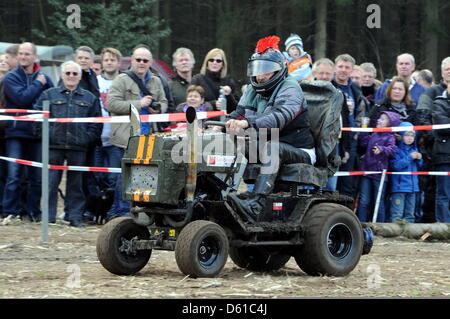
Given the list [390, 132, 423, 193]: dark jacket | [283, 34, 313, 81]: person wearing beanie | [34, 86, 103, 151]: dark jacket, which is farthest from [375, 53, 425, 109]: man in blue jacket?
[34, 86, 103, 151]: dark jacket

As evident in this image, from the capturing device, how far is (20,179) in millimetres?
11344

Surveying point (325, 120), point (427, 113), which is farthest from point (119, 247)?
point (427, 113)

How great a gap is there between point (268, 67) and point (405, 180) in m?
4.98

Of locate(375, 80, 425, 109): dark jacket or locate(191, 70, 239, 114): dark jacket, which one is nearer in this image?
locate(191, 70, 239, 114): dark jacket

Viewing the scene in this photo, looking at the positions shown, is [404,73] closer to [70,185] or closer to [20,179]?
[70,185]

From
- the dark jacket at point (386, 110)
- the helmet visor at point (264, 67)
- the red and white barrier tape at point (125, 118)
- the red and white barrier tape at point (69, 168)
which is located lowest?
the red and white barrier tape at point (69, 168)

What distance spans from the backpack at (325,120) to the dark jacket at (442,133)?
13.5ft

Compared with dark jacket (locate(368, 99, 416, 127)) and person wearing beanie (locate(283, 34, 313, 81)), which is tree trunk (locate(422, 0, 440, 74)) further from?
person wearing beanie (locate(283, 34, 313, 81))

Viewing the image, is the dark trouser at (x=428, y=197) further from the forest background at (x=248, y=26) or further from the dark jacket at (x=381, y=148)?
the forest background at (x=248, y=26)

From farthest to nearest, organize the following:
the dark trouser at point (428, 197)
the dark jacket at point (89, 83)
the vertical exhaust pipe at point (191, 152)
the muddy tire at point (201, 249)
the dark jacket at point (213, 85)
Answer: the dark trouser at point (428, 197) → the dark jacket at point (89, 83) → the dark jacket at point (213, 85) → the vertical exhaust pipe at point (191, 152) → the muddy tire at point (201, 249)

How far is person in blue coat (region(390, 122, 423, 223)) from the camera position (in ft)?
39.3

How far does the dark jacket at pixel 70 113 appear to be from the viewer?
10.9 meters

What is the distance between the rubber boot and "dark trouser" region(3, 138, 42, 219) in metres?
4.65

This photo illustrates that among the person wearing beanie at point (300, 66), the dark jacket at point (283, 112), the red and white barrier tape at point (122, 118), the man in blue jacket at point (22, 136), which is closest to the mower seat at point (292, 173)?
the dark jacket at point (283, 112)
